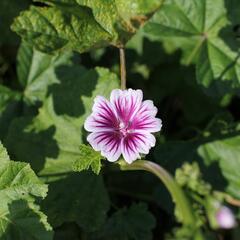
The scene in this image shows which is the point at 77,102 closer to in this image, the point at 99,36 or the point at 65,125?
the point at 65,125

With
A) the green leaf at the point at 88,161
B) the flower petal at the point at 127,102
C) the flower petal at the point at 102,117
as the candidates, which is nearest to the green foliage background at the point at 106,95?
the green leaf at the point at 88,161

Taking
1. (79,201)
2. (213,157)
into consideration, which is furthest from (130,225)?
(213,157)

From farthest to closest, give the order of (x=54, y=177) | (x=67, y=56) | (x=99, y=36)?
(x=67, y=56), (x=54, y=177), (x=99, y=36)

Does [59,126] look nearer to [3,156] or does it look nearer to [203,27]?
[3,156]

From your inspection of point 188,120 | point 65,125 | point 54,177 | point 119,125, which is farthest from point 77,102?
point 188,120

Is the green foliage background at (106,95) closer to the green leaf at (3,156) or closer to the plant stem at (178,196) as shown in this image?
the green leaf at (3,156)

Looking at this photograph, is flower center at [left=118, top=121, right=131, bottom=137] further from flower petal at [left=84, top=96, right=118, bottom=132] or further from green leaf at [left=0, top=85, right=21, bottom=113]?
green leaf at [left=0, top=85, right=21, bottom=113]
